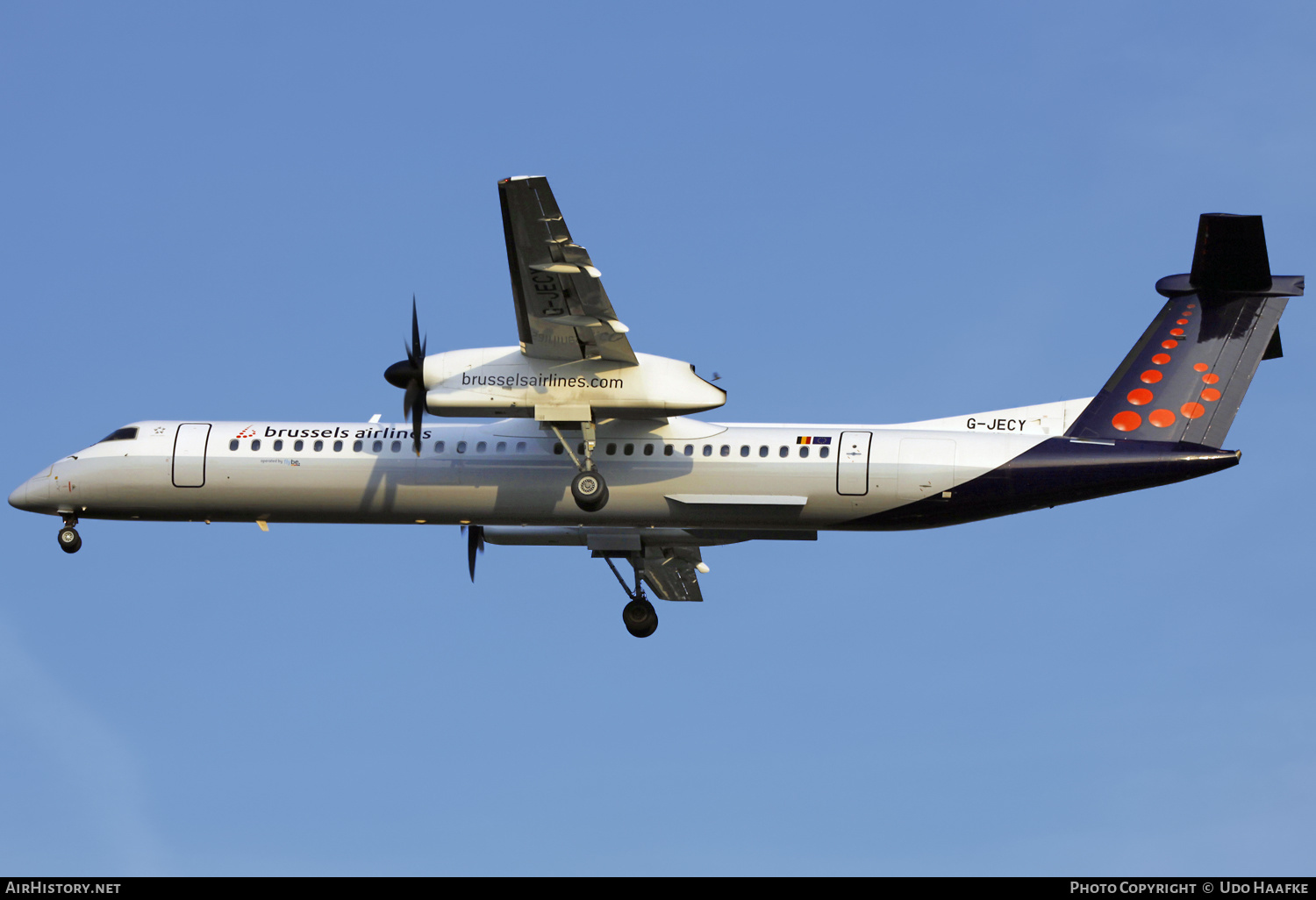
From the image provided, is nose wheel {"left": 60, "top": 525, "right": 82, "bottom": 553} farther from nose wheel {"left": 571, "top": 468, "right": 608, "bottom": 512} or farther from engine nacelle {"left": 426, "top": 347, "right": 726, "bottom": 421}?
nose wheel {"left": 571, "top": 468, "right": 608, "bottom": 512}

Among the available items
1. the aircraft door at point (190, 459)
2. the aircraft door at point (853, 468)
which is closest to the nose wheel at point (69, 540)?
the aircraft door at point (190, 459)

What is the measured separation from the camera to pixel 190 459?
28.7 m

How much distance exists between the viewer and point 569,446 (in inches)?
1083

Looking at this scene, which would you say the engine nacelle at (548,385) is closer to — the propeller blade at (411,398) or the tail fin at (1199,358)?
the propeller blade at (411,398)

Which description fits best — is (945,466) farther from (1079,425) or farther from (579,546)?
(579,546)

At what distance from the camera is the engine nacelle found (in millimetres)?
26250

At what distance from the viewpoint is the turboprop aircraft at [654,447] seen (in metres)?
26.0

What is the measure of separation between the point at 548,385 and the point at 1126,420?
9501 mm

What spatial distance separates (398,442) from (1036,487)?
35.9ft

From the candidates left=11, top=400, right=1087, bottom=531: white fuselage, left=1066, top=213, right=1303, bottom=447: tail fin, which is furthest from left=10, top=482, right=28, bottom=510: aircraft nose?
left=1066, top=213, right=1303, bottom=447: tail fin

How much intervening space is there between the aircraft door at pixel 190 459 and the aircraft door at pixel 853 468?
11.2 metres

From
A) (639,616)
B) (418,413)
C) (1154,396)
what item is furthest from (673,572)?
(1154,396)

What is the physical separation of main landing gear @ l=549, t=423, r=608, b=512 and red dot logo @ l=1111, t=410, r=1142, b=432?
8487 mm
